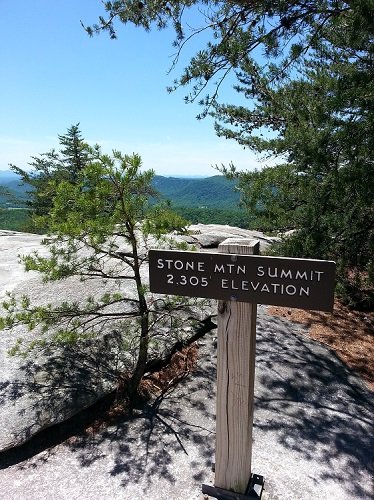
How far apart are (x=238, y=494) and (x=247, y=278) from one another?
1535 mm

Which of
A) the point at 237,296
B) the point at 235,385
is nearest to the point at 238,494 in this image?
the point at 235,385

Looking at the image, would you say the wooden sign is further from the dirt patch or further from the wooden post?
the dirt patch

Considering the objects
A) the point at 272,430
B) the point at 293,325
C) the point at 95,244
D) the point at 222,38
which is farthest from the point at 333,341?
the point at 222,38

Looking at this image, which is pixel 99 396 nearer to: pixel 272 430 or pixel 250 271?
pixel 272 430

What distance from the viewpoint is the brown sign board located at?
2.15m

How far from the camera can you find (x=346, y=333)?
5.82m

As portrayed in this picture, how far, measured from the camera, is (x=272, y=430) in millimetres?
3689

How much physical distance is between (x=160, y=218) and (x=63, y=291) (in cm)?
274

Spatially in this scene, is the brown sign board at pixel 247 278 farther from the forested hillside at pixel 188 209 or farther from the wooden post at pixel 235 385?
the forested hillside at pixel 188 209

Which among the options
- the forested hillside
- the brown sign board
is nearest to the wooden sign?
the brown sign board

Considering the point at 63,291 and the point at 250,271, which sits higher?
the point at 250,271

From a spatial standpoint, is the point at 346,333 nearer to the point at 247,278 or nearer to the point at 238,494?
the point at 238,494

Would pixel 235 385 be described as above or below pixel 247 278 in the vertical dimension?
below

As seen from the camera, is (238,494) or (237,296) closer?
(237,296)
